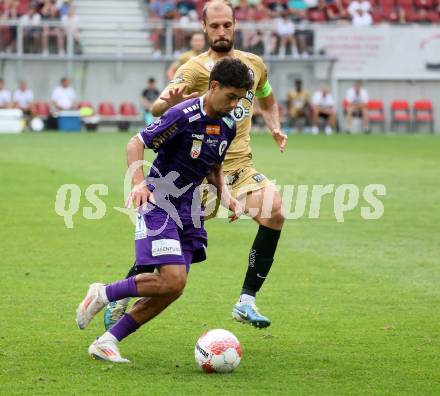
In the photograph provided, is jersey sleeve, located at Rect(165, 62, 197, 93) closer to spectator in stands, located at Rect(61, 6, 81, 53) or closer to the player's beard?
the player's beard

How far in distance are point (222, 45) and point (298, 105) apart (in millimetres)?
29900

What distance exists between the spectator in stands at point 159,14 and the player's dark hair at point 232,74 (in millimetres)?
32297

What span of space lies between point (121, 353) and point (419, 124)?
34.2 metres

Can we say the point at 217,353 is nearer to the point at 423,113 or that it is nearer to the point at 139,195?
the point at 139,195

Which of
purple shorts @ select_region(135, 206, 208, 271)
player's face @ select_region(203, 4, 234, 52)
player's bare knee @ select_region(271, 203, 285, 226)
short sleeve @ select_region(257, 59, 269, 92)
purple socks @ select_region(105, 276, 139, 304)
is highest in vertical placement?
player's face @ select_region(203, 4, 234, 52)

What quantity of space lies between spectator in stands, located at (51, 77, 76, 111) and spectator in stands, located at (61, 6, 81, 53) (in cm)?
196

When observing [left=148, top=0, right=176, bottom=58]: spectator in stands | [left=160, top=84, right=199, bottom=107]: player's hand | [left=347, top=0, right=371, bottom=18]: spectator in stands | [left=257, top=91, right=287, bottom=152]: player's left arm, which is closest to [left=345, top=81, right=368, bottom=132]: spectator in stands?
[left=347, top=0, right=371, bottom=18]: spectator in stands

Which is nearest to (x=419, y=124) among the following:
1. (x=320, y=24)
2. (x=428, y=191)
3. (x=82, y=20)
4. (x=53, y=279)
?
(x=320, y=24)

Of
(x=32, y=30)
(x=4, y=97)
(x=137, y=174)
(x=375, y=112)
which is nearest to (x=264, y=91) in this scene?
(x=137, y=174)

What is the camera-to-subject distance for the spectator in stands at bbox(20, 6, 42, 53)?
122 ft

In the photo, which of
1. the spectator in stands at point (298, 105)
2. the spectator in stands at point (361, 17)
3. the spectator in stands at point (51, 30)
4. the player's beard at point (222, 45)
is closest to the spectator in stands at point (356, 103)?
the spectator in stands at point (298, 105)

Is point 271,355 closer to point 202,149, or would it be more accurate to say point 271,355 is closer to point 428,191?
point 202,149

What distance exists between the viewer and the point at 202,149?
22.8ft

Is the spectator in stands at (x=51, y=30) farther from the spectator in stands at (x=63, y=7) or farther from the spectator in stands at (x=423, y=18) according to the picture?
the spectator in stands at (x=423, y=18)
